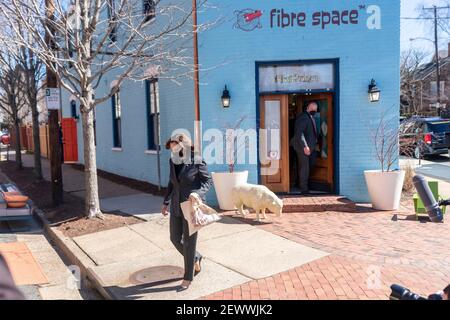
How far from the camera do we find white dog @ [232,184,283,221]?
22.7 feet

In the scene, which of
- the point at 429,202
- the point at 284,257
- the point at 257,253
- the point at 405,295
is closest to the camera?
the point at 405,295

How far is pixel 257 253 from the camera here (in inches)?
220

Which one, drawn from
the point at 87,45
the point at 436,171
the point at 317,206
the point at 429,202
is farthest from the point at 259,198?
the point at 436,171

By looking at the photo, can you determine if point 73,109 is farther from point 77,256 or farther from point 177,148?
point 177,148

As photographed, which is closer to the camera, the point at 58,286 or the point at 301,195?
the point at 58,286

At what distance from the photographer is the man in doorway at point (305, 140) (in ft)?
27.9

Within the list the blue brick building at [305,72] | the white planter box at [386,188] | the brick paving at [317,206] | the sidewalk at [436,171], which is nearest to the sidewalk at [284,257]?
the brick paving at [317,206]

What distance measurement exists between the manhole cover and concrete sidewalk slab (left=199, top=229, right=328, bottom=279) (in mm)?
590

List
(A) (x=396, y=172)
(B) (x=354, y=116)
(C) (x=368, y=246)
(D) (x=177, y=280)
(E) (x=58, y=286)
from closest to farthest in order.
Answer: (D) (x=177, y=280) → (E) (x=58, y=286) → (C) (x=368, y=246) → (A) (x=396, y=172) → (B) (x=354, y=116)

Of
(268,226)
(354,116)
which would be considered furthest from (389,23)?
(268,226)

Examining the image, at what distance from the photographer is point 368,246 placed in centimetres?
575

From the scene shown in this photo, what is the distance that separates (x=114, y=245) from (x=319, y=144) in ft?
16.1
